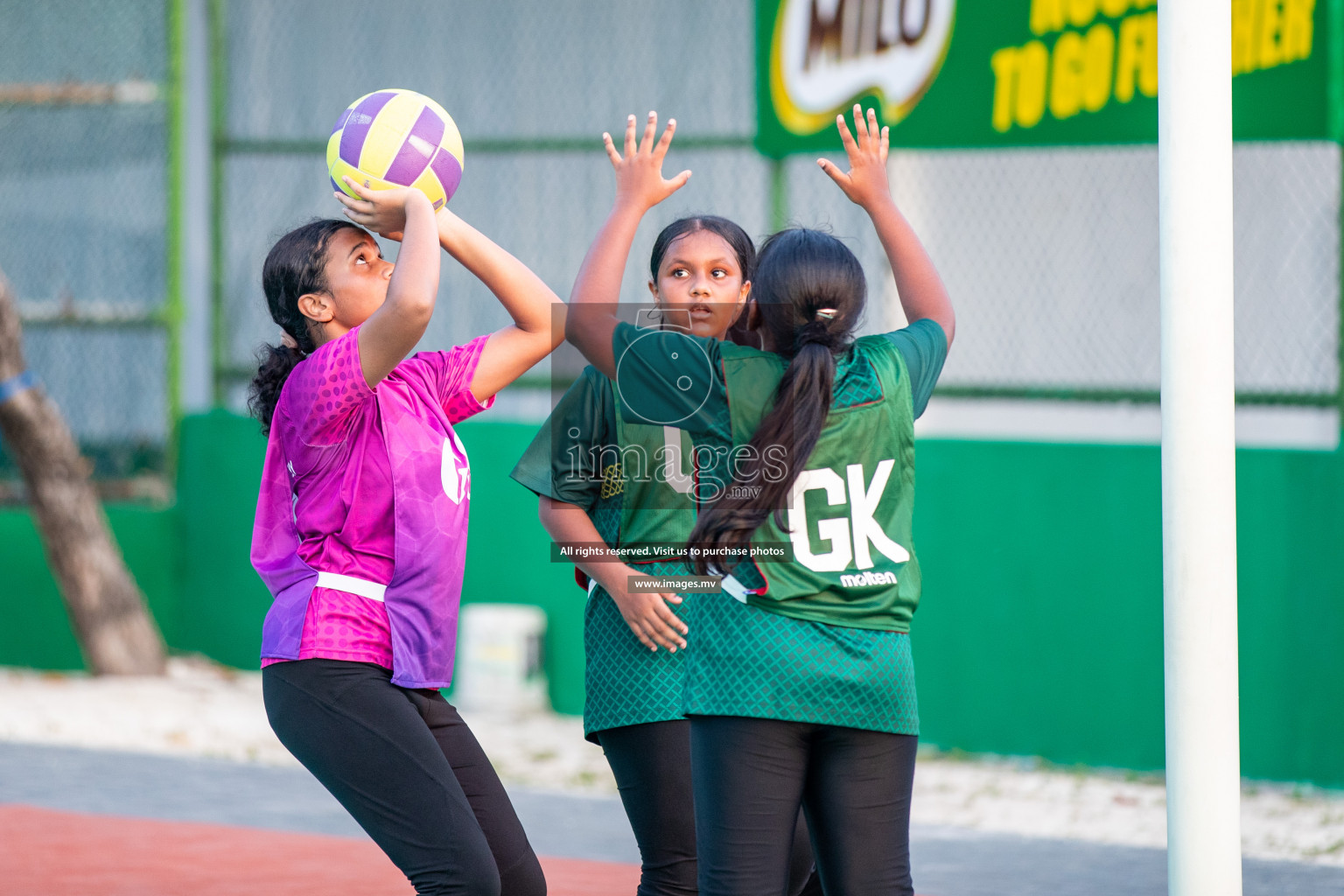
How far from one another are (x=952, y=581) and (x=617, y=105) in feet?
11.9

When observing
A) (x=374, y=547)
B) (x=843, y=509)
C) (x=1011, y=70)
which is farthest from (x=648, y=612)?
(x=1011, y=70)

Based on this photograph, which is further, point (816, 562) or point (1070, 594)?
point (1070, 594)

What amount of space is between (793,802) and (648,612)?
0.73 metres

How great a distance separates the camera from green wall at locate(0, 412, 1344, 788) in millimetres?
7047

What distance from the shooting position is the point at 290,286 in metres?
3.68

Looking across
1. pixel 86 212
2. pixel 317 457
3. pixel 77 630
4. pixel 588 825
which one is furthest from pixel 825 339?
pixel 86 212

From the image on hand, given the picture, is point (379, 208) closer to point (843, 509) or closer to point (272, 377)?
point (272, 377)

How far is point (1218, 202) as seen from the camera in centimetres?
371

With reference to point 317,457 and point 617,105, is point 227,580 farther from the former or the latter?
point 317,457

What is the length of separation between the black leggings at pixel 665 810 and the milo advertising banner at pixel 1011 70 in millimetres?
4479

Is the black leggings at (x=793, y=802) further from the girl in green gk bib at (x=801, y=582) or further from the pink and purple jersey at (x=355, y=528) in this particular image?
the pink and purple jersey at (x=355, y=528)

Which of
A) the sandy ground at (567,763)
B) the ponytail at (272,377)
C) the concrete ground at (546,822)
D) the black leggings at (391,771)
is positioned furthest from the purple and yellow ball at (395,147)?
the sandy ground at (567,763)

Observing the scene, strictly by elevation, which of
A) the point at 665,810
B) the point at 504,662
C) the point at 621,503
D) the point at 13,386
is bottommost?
the point at 504,662

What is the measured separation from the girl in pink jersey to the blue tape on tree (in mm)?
6021
